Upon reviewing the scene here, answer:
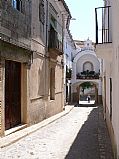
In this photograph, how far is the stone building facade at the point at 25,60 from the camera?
987cm

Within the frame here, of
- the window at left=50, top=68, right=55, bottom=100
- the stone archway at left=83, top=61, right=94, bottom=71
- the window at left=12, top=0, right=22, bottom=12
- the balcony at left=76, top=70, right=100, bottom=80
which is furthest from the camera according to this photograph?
the stone archway at left=83, top=61, right=94, bottom=71

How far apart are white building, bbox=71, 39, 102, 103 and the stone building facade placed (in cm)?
2010

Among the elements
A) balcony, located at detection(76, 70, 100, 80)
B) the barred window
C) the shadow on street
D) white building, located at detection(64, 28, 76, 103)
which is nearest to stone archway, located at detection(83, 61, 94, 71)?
balcony, located at detection(76, 70, 100, 80)

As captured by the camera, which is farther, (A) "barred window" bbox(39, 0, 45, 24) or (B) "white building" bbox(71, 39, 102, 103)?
(B) "white building" bbox(71, 39, 102, 103)

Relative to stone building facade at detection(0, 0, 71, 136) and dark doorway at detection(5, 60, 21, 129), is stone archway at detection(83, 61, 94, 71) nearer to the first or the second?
stone building facade at detection(0, 0, 71, 136)

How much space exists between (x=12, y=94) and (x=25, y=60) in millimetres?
1444

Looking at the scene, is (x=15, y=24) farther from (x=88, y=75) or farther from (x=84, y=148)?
(x=88, y=75)

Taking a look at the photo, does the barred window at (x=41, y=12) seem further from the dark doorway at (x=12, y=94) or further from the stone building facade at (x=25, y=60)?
the dark doorway at (x=12, y=94)

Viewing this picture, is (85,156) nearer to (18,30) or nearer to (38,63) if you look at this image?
(18,30)

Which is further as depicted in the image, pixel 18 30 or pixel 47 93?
pixel 47 93

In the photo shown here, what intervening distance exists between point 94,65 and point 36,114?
26771 mm

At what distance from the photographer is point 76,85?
3791cm

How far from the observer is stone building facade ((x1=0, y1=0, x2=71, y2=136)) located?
9.87 meters

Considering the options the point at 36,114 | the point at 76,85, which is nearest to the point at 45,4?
the point at 36,114
